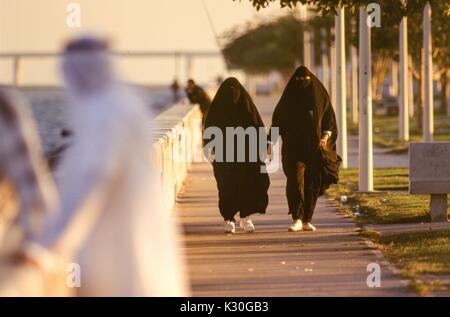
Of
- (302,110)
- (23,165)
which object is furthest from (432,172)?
(23,165)

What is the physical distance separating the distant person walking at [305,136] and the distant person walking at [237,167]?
30cm

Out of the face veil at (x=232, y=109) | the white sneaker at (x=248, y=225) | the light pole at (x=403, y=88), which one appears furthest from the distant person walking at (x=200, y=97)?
the white sneaker at (x=248, y=225)

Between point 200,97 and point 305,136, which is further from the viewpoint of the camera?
point 200,97

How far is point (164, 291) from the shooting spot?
7766 millimetres

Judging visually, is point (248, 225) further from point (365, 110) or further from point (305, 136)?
point (365, 110)

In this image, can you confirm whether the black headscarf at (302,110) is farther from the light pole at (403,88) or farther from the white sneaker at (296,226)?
the light pole at (403,88)

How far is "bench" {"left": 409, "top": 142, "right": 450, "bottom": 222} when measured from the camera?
1748cm

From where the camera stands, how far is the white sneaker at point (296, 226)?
1734 centimetres

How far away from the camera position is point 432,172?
1755cm

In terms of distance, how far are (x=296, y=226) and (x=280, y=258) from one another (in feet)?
8.72

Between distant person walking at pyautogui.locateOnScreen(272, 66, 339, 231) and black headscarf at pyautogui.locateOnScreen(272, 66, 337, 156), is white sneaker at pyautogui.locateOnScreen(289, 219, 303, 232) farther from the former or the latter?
black headscarf at pyautogui.locateOnScreen(272, 66, 337, 156)

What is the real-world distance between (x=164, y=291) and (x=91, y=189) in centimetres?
77

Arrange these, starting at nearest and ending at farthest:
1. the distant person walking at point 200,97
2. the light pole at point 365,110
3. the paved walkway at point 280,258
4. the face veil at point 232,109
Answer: the paved walkway at point 280,258 < the face veil at point 232,109 < the light pole at point 365,110 < the distant person walking at point 200,97

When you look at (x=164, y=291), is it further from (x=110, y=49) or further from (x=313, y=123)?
(x=313, y=123)
